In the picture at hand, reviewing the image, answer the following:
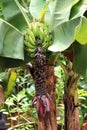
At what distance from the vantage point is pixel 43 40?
114 centimetres

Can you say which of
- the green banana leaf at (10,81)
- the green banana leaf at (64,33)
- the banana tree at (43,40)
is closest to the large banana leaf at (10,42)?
the banana tree at (43,40)

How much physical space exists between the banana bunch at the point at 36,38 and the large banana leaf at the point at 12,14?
0.11 metres

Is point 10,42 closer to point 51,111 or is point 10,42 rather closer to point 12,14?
point 12,14

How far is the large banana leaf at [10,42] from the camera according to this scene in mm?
1104

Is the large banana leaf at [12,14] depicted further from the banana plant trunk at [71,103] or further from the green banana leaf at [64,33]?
the banana plant trunk at [71,103]

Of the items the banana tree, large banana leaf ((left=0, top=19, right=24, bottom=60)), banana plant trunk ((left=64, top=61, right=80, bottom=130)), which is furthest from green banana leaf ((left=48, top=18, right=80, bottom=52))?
banana plant trunk ((left=64, top=61, right=80, bottom=130))

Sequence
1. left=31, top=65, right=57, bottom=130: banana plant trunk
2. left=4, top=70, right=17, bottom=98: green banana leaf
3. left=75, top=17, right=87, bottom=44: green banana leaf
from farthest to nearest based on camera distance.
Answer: left=4, top=70, right=17, bottom=98: green banana leaf
left=31, top=65, right=57, bottom=130: banana plant trunk
left=75, top=17, right=87, bottom=44: green banana leaf

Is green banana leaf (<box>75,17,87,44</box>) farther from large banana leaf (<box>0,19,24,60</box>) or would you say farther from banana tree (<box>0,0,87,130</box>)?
large banana leaf (<box>0,19,24,60</box>)

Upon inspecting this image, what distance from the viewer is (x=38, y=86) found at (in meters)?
1.15

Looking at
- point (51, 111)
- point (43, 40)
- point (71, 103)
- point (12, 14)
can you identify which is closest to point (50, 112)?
point (51, 111)

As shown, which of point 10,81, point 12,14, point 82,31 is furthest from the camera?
point 10,81

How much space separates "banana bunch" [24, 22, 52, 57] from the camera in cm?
113

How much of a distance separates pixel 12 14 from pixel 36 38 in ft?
0.58

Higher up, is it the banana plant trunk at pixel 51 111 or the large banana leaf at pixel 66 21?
the large banana leaf at pixel 66 21
